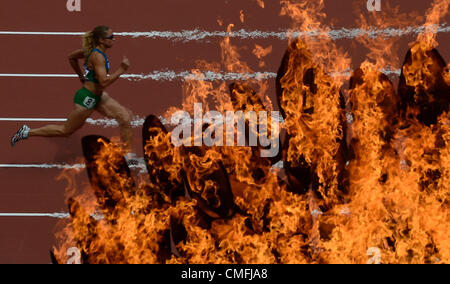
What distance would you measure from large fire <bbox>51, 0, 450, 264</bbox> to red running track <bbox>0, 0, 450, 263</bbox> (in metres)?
0.32

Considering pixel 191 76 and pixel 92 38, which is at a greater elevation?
pixel 92 38

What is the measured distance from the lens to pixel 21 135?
4723mm

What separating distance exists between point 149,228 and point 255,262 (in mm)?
1013

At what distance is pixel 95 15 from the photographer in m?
4.91

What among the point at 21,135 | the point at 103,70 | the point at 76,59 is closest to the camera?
the point at 103,70

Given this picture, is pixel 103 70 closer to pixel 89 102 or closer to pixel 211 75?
pixel 89 102

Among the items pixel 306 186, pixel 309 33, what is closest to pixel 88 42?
pixel 309 33

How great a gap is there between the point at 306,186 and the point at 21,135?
2.73 m

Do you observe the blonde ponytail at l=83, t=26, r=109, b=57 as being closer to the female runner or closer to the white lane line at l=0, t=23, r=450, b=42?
the female runner

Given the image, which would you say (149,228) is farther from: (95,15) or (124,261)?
(95,15)

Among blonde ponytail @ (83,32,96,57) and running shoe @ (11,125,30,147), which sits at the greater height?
blonde ponytail @ (83,32,96,57)

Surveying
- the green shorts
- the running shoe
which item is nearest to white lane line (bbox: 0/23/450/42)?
the green shorts

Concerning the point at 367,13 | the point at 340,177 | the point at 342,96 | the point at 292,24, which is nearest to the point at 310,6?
the point at 292,24

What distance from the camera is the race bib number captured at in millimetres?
4523
